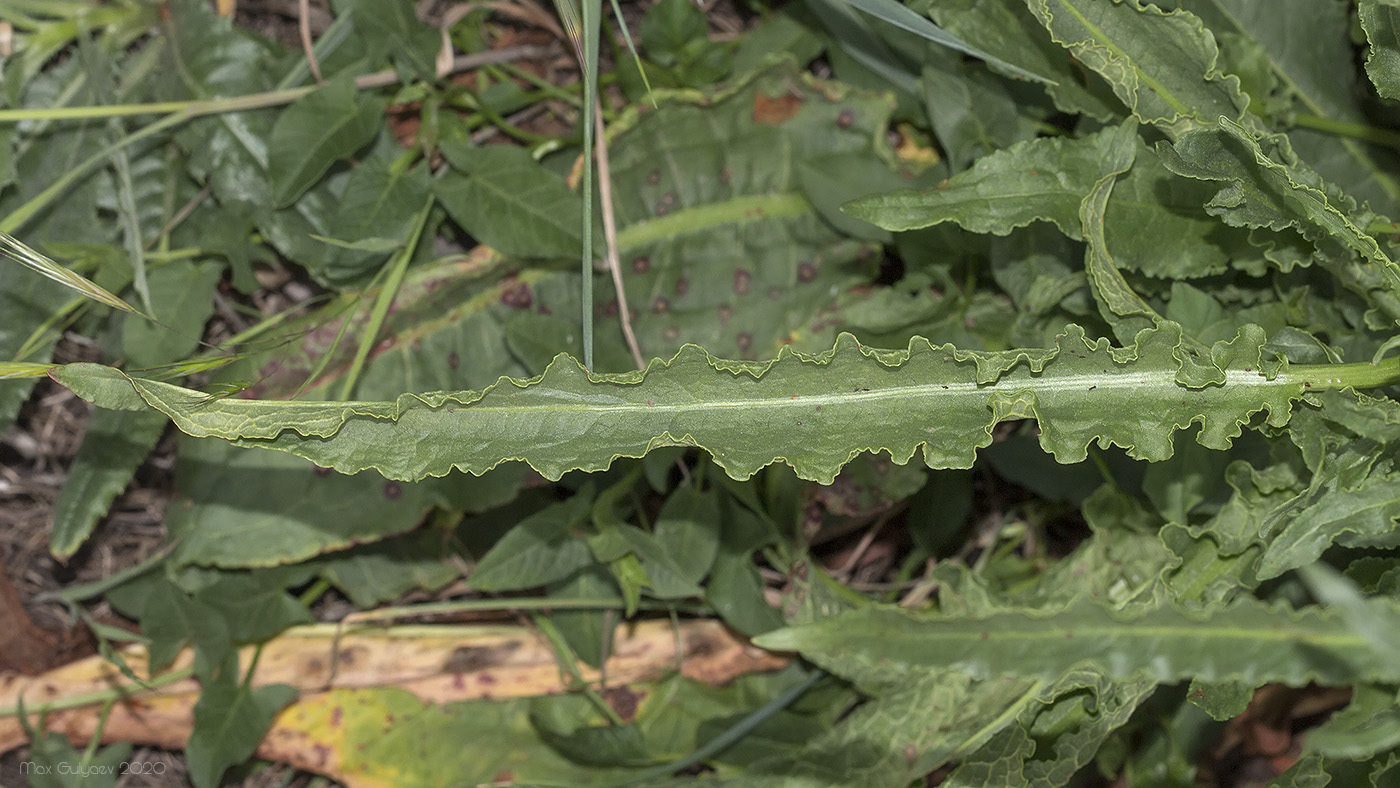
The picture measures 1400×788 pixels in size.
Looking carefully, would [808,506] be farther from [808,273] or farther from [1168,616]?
[1168,616]

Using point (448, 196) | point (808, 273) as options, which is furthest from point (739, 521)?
point (448, 196)

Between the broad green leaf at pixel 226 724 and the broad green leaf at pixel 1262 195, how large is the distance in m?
2.29

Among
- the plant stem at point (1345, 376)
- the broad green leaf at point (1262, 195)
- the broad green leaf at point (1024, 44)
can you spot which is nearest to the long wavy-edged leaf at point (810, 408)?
the plant stem at point (1345, 376)

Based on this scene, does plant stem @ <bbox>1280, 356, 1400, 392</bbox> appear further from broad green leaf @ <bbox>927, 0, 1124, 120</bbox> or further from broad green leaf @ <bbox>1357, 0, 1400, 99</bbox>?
broad green leaf @ <bbox>927, 0, 1124, 120</bbox>

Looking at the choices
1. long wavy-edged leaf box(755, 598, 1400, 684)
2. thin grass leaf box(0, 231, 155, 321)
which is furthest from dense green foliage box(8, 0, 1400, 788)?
long wavy-edged leaf box(755, 598, 1400, 684)

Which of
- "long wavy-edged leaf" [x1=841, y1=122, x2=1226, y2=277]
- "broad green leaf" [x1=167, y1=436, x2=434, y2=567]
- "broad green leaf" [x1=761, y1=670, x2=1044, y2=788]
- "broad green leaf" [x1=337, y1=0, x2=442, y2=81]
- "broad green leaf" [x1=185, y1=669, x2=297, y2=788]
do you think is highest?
"broad green leaf" [x1=337, y1=0, x2=442, y2=81]

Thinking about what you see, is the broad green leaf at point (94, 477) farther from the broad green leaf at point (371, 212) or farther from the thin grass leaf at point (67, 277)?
the thin grass leaf at point (67, 277)

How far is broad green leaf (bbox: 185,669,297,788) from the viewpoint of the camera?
2.45 metres

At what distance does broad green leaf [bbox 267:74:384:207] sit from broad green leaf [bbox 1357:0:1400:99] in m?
1.93

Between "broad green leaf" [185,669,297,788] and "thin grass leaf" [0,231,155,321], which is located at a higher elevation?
"thin grass leaf" [0,231,155,321]

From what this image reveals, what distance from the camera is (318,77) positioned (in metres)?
2.40

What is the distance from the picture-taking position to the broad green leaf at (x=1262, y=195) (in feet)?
5.19

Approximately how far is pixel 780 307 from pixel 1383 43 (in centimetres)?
123

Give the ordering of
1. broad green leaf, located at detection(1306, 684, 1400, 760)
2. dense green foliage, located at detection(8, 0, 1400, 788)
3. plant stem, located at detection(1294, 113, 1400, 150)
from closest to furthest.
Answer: broad green leaf, located at detection(1306, 684, 1400, 760)
dense green foliage, located at detection(8, 0, 1400, 788)
plant stem, located at detection(1294, 113, 1400, 150)
